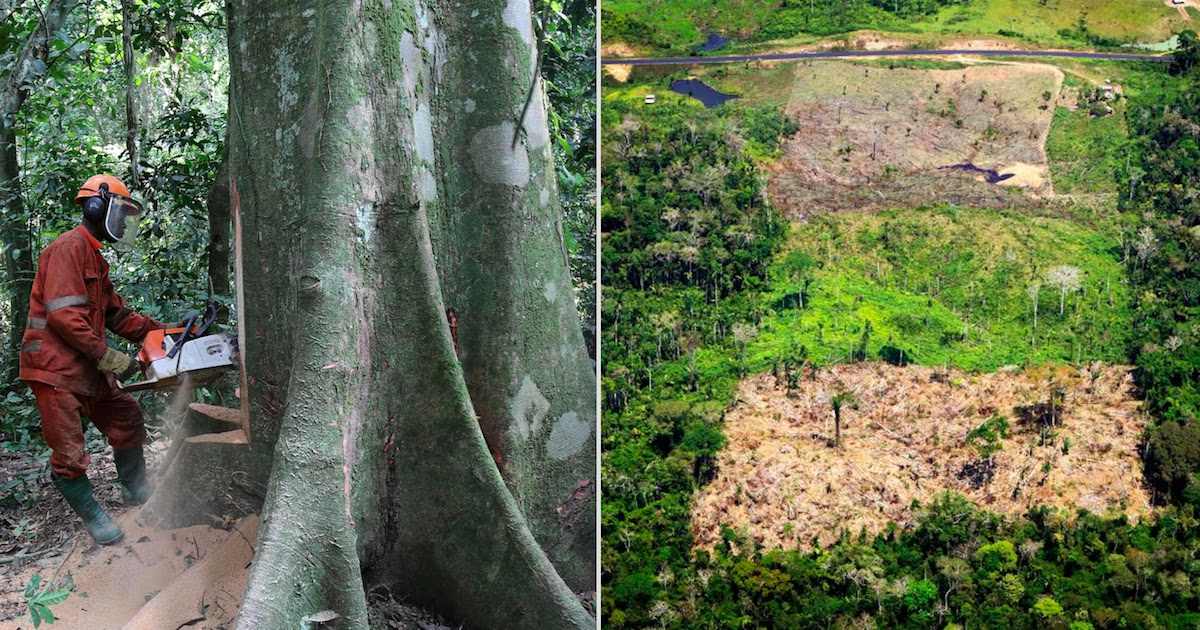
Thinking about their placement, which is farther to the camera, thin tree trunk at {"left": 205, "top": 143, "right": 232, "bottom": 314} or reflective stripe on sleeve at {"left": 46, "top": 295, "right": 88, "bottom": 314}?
thin tree trunk at {"left": 205, "top": 143, "right": 232, "bottom": 314}

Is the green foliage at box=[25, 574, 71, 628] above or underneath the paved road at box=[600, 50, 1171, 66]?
underneath

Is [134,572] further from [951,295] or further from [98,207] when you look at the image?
[951,295]

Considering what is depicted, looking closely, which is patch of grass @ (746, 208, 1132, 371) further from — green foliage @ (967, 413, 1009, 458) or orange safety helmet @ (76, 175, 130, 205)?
orange safety helmet @ (76, 175, 130, 205)

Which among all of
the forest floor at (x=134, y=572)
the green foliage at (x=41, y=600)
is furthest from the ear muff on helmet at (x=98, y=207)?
the green foliage at (x=41, y=600)

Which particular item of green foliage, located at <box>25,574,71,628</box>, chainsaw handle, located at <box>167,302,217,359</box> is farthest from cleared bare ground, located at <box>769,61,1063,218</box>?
green foliage, located at <box>25,574,71,628</box>

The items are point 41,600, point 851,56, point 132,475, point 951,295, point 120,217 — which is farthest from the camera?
point 132,475

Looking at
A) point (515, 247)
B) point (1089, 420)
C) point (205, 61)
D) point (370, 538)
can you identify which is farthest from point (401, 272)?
point (205, 61)

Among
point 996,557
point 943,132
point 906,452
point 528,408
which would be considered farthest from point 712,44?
point 996,557
